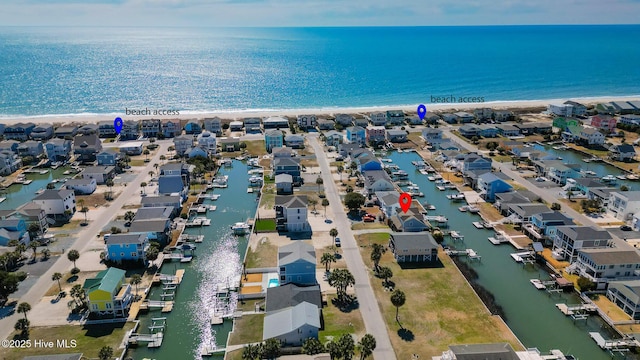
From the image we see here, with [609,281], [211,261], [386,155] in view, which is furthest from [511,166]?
[211,261]

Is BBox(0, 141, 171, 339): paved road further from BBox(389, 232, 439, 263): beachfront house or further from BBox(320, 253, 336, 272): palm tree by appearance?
BBox(389, 232, 439, 263): beachfront house

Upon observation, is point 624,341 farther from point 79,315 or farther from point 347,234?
point 79,315

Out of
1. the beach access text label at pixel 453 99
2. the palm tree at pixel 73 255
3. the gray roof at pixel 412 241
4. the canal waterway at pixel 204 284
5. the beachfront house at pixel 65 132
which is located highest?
the beach access text label at pixel 453 99

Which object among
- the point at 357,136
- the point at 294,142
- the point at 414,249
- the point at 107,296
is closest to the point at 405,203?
the point at 414,249

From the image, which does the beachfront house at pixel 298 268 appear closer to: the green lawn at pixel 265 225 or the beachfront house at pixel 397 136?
the green lawn at pixel 265 225

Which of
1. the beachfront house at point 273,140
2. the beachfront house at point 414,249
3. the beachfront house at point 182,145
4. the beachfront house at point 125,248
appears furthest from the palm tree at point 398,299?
the beachfront house at point 182,145

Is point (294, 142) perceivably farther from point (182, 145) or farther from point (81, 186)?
point (81, 186)

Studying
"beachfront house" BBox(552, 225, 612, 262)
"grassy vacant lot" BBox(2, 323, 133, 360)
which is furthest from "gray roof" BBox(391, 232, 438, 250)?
"grassy vacant lot" BBox(2, 323, 133, 360)
